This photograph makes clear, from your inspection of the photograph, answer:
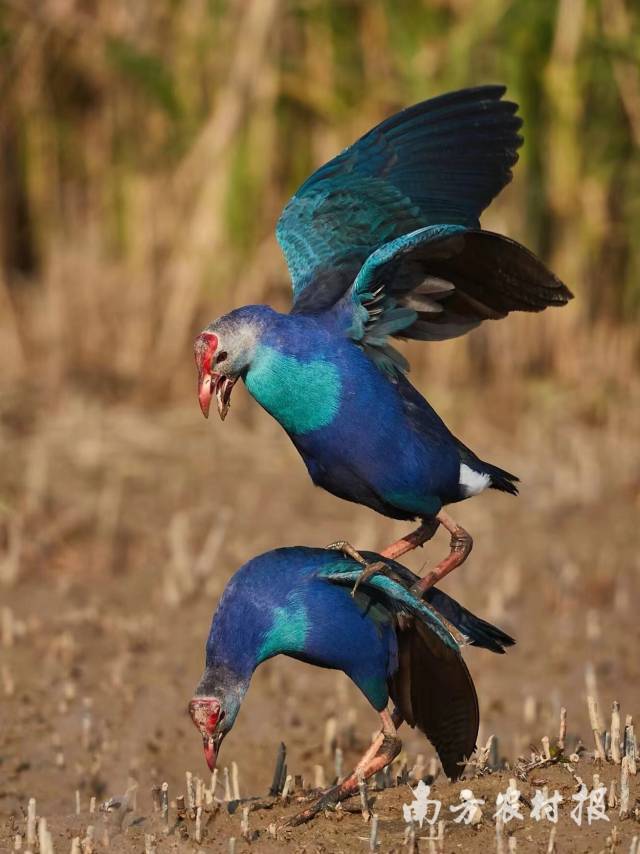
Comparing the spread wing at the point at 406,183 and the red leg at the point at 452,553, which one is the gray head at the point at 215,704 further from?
the spread wing at the point at 406,183

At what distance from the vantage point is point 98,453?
8219 mm

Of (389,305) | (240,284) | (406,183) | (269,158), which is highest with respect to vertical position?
(269,158)

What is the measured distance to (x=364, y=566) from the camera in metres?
4.21

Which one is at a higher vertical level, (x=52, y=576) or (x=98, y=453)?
(x=98, y=453)

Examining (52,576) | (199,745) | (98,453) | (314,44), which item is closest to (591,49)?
(314,44)

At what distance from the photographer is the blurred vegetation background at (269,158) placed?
28.7 ft

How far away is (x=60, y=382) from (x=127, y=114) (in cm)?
178

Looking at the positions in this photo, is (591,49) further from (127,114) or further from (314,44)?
(127,114)

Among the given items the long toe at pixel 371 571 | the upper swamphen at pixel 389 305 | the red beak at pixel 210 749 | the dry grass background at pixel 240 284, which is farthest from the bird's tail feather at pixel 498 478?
the dry grass background at pixel 240 284

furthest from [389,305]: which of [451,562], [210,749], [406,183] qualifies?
[210,749]

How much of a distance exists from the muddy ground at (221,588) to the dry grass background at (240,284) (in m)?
0.02

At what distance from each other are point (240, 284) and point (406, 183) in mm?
4179

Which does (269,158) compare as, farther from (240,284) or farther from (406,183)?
(406,183)

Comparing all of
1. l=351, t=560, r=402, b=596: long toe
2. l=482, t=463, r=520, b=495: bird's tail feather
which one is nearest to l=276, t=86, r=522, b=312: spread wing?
l=482, t=463, r=520, b=495: bird's tail feather
